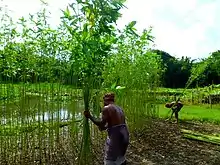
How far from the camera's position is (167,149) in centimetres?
1031

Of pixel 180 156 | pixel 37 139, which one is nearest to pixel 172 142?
pixel 180 156

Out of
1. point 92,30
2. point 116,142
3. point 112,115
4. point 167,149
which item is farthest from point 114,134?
point 167,149

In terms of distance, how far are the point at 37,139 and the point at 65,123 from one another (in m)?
0.90

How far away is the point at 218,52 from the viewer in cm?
4200

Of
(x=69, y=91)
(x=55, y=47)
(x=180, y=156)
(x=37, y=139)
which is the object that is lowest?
(x=180, y=156)

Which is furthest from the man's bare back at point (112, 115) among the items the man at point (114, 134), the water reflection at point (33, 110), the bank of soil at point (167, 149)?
the bank of soil at point (167, 149)

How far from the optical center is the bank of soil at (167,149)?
9.17 m

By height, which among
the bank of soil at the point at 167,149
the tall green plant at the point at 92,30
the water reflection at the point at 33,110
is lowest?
the bank of soil at the point at 167,149

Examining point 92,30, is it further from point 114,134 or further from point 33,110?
point 33,110

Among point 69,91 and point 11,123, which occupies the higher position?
point 69,91

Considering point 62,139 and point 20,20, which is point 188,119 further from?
point 20,20

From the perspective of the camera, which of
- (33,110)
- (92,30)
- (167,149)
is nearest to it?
(92,30)

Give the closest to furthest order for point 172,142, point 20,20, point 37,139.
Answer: point 20,20
point 37,139
point 172,142

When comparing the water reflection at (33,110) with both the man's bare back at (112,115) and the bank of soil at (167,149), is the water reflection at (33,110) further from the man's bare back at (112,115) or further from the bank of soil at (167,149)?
the man's bare back at (112,115)
